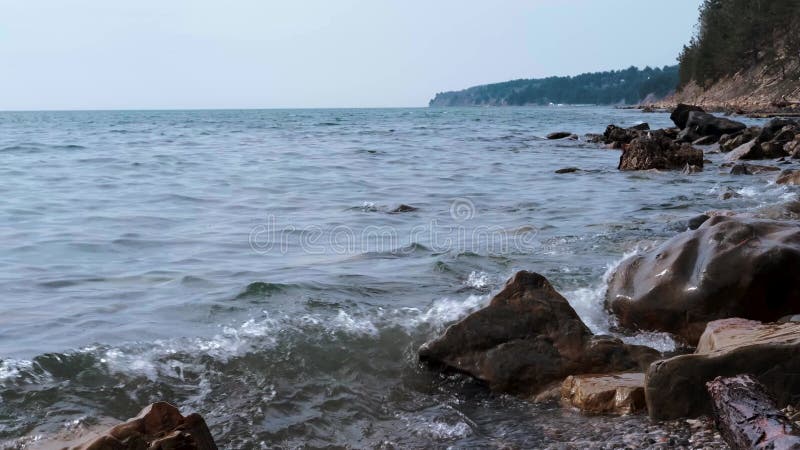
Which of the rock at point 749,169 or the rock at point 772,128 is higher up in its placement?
the rock at point 772,128

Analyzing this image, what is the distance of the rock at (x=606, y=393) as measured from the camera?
170 inches

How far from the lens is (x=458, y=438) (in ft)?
13.7

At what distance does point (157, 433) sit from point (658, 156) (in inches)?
672

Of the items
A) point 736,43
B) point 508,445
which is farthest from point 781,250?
point 736,43

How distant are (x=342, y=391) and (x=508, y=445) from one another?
4.42 ft

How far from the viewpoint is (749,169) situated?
55.4 ft

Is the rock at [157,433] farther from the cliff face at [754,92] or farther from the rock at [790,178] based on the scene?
the cliff face at [754,92]

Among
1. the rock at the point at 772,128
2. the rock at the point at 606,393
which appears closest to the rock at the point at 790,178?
the rock at the point at 772,128

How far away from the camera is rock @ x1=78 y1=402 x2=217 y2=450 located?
11.1 ft

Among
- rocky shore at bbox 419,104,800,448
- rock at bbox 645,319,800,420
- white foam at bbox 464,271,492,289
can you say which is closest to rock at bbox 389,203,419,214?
white foam at bbox 464,271,492,289

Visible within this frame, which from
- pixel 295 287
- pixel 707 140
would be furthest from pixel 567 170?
pixel 295 287

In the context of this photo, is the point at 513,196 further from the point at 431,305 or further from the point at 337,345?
the point at 337,345

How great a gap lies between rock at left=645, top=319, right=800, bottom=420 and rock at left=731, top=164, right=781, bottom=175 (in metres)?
13.8

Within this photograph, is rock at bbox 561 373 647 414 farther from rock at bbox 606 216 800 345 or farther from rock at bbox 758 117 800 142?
rock at bbox 758 117 800 142
